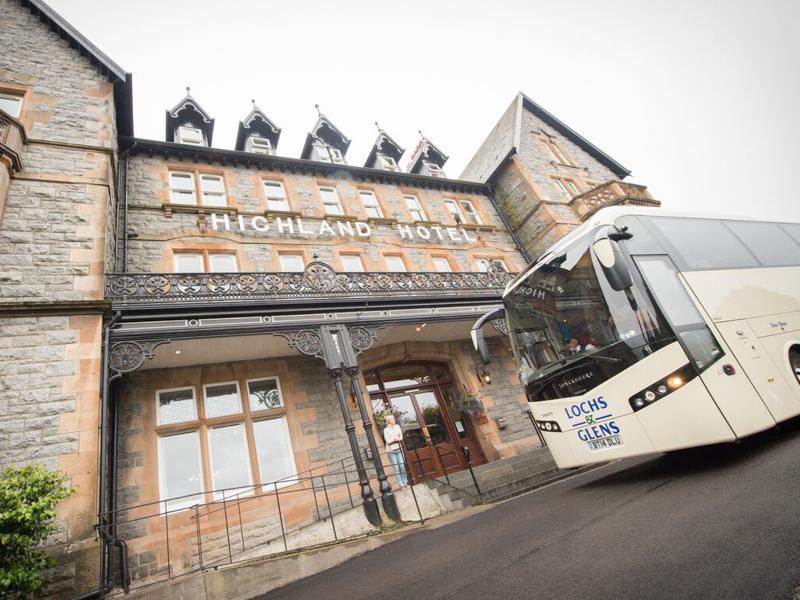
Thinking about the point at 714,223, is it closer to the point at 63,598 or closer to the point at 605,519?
the point at 605,519

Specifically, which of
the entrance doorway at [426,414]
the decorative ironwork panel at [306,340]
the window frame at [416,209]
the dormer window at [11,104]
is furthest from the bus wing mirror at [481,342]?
the dormer window at [11,104]

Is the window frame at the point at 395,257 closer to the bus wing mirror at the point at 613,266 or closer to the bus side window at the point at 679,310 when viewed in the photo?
the bus side window at the point at 679,310

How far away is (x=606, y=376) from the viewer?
4.43 metres

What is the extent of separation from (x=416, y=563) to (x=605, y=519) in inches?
75.6

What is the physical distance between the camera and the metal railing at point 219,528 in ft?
20.9

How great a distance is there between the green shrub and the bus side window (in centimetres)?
722

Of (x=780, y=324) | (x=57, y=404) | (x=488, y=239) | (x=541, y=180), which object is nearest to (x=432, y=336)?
(x=488, y=239)

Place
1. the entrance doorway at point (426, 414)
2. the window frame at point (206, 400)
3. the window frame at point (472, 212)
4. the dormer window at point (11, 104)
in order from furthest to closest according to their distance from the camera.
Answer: the window frame at point (472, 212), the entrance doorway at point (426, 414), the dormer window at point (11, 104), the window frame at point (206, 400)

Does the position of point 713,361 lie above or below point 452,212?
below

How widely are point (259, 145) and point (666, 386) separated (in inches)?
618

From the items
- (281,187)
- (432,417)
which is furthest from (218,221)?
(432,417)

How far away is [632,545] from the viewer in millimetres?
2734

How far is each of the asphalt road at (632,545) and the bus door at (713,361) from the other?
0.44 m

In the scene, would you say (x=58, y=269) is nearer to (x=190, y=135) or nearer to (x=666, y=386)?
(x=190, y=135)
